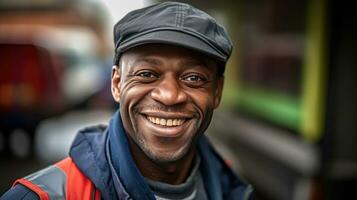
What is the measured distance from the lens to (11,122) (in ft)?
28.1

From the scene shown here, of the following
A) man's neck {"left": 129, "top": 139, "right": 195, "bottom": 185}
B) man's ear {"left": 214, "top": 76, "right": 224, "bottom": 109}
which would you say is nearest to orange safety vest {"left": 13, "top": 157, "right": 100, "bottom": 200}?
man's neck {"left": 129, "top": 139, "right": 195, "bottom": 185}

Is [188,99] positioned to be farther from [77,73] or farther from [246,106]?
[77,73]

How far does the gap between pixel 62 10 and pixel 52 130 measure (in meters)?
13.5

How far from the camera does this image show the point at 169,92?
1.65m

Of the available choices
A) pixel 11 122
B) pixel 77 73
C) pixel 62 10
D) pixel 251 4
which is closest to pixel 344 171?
pixel 251 4

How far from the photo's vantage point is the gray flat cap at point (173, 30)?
5.29 feet

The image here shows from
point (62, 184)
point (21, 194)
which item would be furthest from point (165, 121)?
point (21, 194)

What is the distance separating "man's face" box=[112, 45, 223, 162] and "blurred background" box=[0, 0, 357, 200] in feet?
3.01

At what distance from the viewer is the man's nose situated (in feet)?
5.41

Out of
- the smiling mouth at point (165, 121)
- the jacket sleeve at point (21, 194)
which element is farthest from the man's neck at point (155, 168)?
the jacket sleeve at point (21, 194)

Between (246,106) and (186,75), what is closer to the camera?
(186,75)

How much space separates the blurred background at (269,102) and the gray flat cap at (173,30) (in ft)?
2.83

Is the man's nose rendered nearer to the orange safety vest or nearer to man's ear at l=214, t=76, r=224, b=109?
man's ear at l=214, t=76, r=224, b=109

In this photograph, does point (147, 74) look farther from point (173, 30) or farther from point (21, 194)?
point (21, 194)
